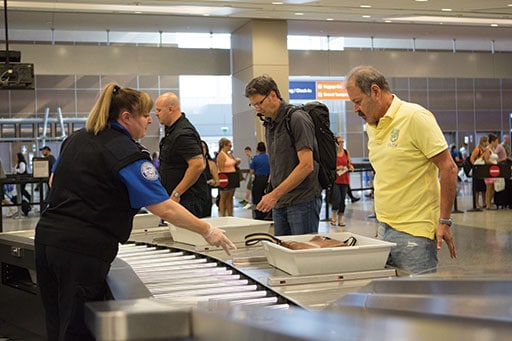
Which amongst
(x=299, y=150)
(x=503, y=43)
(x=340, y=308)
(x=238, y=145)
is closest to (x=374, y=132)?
(x=299, y=150)

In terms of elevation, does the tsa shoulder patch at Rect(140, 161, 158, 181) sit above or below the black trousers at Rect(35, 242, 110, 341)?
above

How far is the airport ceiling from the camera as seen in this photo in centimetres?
1530

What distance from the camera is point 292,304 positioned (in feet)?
6.27

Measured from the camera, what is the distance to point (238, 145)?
19000mm

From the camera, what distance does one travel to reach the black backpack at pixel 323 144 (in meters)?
3.96

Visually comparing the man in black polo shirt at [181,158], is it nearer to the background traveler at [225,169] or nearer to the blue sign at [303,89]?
the background traveler at [225,169]

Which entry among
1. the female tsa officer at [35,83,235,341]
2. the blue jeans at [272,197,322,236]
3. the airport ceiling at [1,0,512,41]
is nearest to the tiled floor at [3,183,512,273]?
the blue jeans at [272,197,322,236]

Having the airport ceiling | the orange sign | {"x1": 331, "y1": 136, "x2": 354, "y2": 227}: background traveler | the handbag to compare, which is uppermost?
the airport ceiling

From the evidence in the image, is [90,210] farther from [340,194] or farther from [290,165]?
[340,194]

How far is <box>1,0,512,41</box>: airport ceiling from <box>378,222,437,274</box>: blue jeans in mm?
12436

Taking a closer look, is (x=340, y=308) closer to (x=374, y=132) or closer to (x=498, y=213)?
(x=374, y=132)

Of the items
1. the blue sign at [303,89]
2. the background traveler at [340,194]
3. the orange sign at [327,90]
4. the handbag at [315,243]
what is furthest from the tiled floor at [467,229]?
the blue sign at [303,89]

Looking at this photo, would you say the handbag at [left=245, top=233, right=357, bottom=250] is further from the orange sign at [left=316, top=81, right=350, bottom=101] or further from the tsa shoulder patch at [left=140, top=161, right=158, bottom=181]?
the orange sign at [left=316, top=81, right=350, bottom=101]

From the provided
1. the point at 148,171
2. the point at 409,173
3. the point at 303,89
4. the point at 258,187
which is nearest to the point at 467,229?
the point at 258,187
